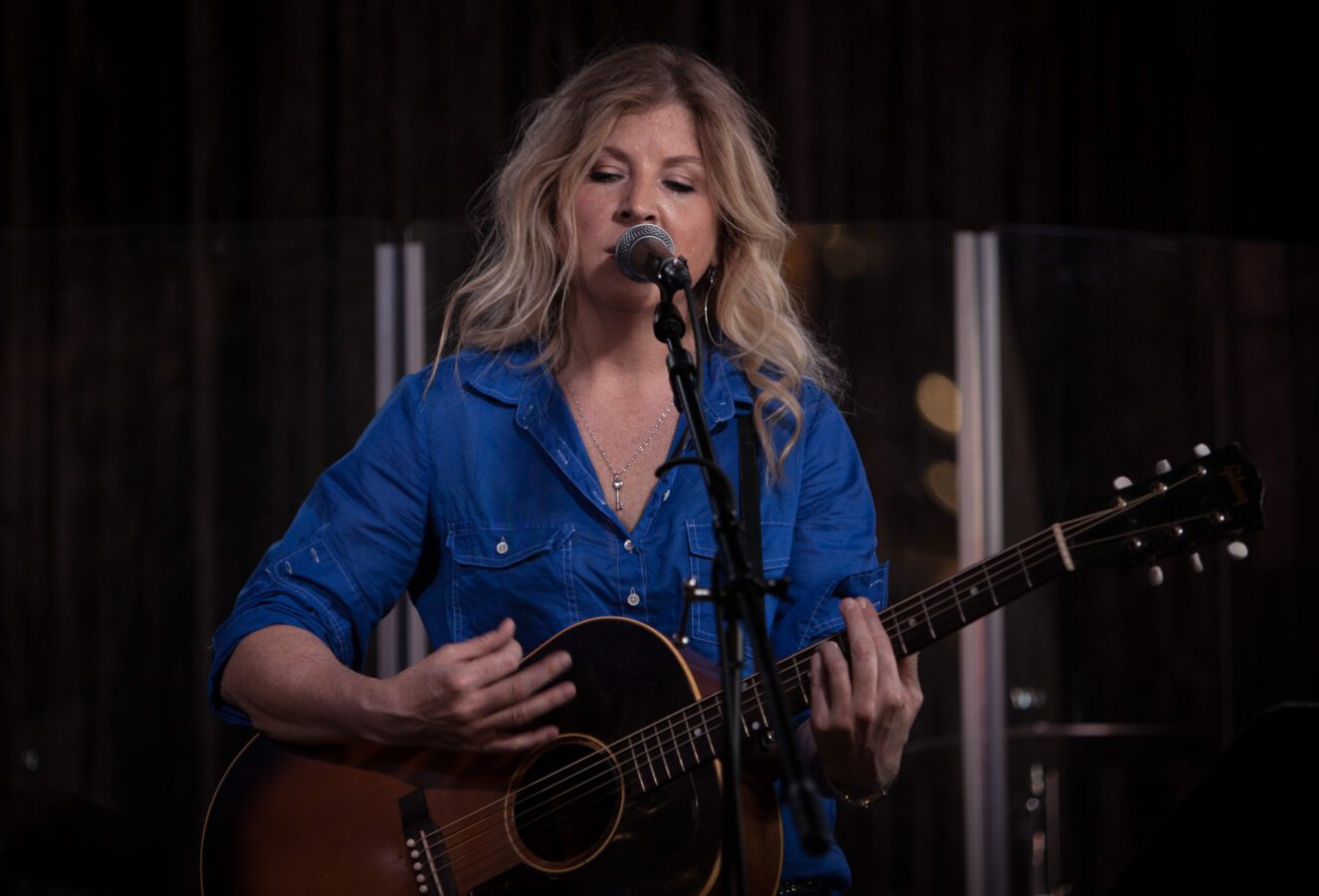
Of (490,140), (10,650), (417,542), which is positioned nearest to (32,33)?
(490,140)

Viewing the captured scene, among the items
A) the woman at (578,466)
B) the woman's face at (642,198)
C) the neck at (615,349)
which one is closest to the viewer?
the woman at (578,466)

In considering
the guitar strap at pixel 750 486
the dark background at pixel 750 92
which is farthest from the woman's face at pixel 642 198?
the dark background at pixel 750 92

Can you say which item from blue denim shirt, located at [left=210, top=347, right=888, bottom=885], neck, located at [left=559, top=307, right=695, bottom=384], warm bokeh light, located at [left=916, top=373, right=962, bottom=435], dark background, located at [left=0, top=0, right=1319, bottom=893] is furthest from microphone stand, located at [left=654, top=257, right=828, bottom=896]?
warm bokeh light, located at [left=916, top=373, right=962, bottom=435]

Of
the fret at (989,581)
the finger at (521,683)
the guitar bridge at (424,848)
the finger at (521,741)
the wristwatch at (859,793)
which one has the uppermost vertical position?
the fret at (989,581)

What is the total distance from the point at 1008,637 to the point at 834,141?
6.07 feet

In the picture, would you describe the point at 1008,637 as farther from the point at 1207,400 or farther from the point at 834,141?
the point at 834,141

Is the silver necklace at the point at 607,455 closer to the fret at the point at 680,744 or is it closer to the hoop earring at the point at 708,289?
the hoop earring at the point at 708,289

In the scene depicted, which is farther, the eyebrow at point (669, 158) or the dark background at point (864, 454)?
the dark background at point (864, 454)

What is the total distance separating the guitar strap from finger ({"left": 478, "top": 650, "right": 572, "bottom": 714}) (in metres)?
0.34

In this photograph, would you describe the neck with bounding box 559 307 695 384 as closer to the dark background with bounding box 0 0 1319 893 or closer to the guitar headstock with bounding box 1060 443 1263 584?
the guitar headstock with bounding box 1060 443 1263 584

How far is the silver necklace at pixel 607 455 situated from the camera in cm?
214

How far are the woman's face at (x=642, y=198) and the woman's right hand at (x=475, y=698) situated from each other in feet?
2.07

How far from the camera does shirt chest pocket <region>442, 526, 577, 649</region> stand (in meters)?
2.06

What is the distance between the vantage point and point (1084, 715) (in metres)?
3.52
